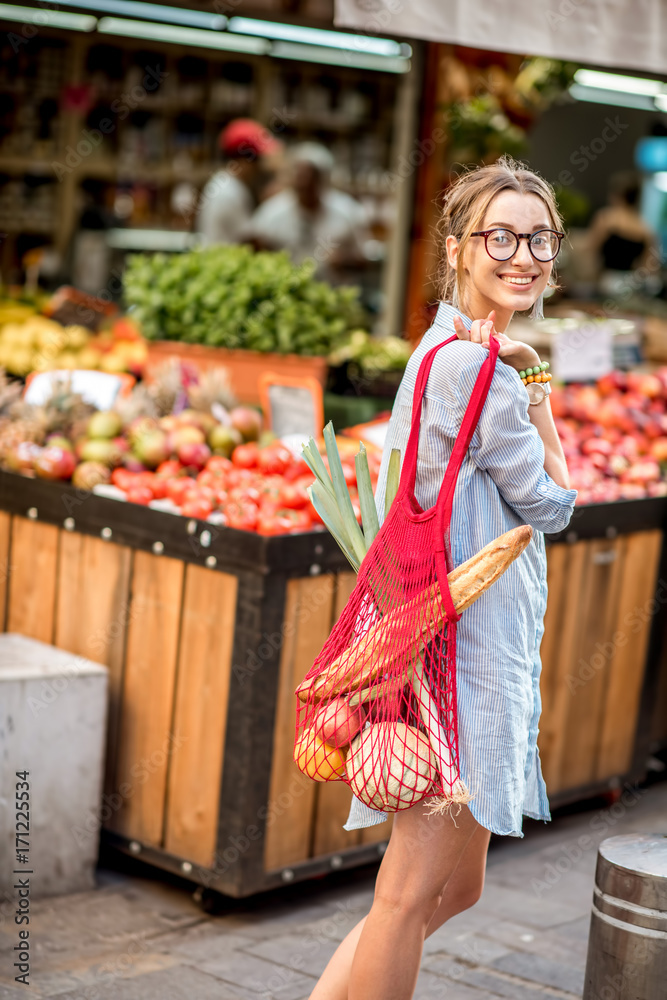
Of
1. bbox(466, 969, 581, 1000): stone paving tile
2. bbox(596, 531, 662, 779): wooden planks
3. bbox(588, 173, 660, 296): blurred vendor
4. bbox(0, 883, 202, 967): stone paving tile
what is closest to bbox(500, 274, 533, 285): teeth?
bbox(466, 969, 581, 1000): stone paving tile

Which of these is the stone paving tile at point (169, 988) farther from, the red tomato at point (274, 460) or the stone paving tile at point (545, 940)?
the red tomato at point (274, 460)

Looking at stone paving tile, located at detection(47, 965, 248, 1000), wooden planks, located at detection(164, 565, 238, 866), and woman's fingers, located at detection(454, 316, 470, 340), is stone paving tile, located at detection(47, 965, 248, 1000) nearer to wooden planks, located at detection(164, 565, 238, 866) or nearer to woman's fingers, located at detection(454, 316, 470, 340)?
wooden planks, located at detection(164, 565, 238, 866)

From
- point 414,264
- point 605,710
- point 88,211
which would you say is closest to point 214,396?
point 605,710

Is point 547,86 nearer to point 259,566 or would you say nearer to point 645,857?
point 259,566

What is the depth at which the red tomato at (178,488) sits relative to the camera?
12.6ft

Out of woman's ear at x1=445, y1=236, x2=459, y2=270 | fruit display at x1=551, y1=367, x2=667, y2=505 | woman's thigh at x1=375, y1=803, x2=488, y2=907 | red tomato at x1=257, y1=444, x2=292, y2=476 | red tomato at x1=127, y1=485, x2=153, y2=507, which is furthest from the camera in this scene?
fruit display at x1=551, y1=367, x2=667, y2=505

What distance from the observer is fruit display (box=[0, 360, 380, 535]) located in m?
3.74

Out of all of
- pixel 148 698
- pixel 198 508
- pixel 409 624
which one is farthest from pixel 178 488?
pixel 409 624

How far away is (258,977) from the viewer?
10.4 ft

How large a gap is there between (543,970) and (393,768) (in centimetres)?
149

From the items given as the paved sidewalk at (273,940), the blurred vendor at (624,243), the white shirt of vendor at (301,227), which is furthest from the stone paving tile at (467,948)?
the blurred vendor at (624,243)

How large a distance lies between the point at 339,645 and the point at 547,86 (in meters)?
5.60

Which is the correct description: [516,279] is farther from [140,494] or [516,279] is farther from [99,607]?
[99,607]

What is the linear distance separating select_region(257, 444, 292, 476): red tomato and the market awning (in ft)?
4.41
